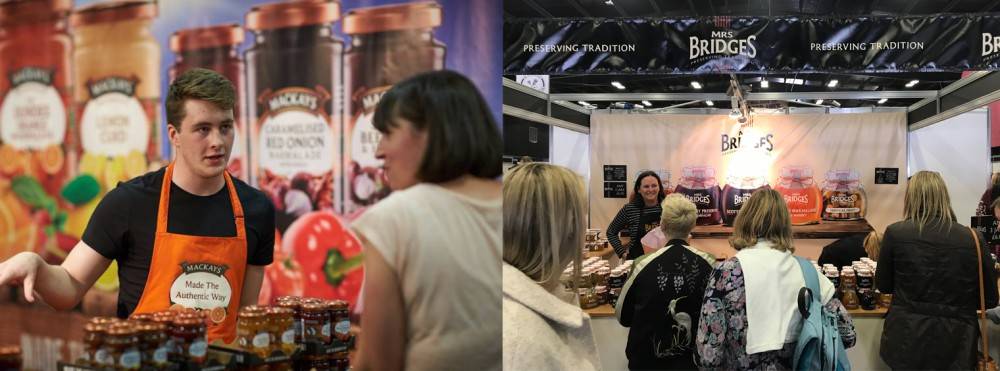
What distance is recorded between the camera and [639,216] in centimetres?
666

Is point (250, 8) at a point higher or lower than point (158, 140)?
higher

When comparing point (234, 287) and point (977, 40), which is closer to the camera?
point (234, 287)

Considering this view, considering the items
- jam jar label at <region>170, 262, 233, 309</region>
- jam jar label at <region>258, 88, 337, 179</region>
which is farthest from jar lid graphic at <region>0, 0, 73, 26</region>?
jam jar label at <region>170, 262, 233, 309</region>

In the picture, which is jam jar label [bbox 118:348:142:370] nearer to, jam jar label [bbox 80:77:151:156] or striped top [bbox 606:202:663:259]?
jam jar label [bbox 80:77:151:156]

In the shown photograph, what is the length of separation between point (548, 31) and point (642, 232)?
1.88 meters

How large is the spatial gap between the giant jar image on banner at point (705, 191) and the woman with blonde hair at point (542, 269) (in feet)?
23.7

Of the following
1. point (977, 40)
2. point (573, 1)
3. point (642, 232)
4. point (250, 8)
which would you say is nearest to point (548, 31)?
point (573, 1)

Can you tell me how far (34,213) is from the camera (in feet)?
7.48

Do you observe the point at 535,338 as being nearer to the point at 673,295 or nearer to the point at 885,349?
the point at 673,295

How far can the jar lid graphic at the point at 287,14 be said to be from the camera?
6.44 ft

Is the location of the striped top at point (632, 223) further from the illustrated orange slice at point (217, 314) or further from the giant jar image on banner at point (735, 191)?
the illustrated orange slice at point (217, 314)

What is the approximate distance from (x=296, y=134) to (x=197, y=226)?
12.8 inches

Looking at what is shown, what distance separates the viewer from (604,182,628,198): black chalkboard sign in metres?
9.20

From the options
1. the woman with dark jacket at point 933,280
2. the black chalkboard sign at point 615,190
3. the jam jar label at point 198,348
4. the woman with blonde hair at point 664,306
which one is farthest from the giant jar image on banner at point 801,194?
the jam jar label at point 198,348
